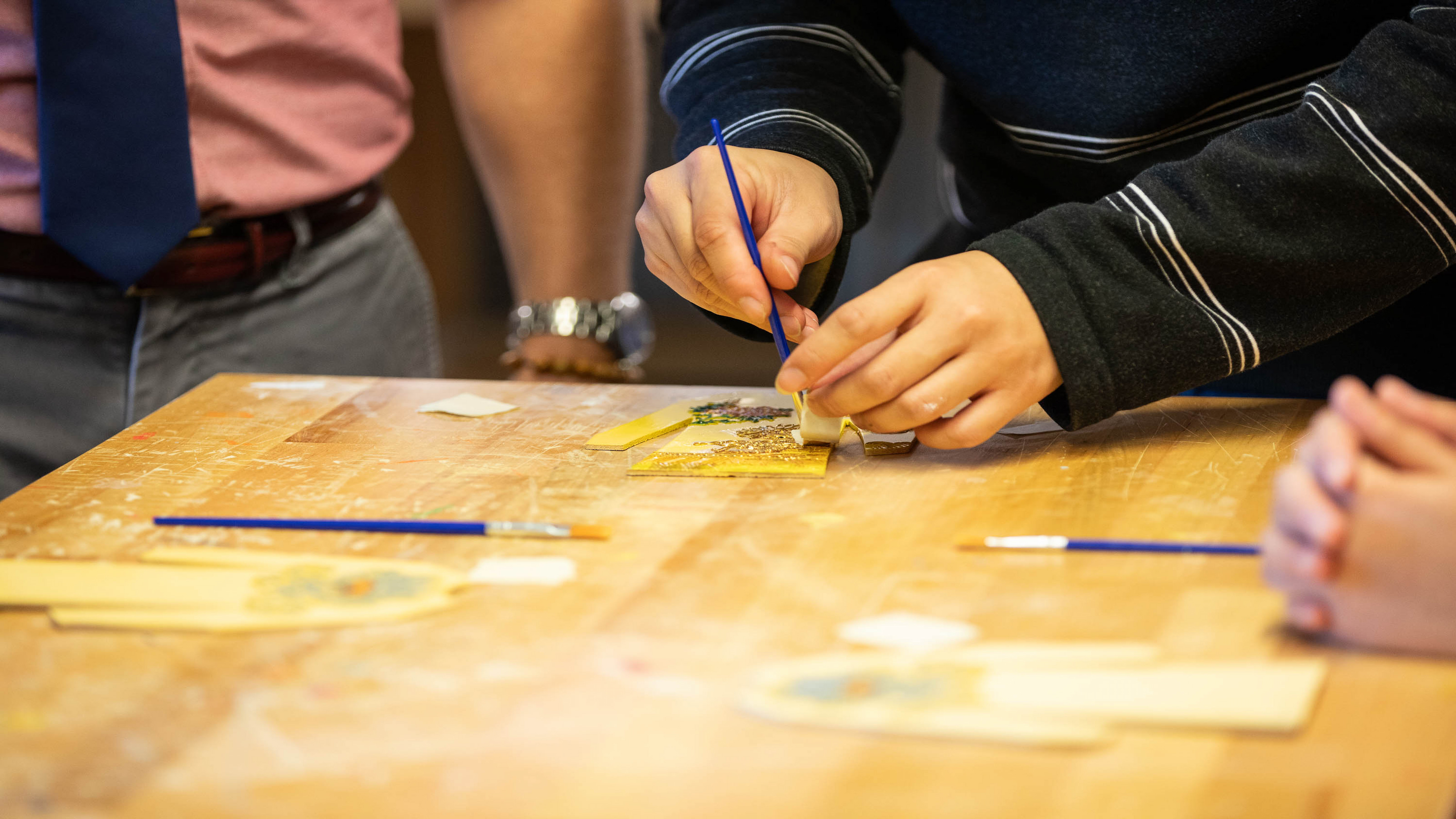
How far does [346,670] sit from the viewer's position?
0.57 m

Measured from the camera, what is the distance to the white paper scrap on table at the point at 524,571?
675 mm

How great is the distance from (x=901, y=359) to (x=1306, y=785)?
423 mm

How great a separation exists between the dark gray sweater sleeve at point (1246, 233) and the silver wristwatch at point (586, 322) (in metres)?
0.72

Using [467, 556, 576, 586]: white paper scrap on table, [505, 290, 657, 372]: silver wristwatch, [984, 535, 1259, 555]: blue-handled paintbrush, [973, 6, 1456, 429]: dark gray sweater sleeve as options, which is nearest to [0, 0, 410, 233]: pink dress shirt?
[505, 290, 657, 372]: silver wristwatch

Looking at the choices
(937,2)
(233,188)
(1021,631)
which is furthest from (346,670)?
(937,2)

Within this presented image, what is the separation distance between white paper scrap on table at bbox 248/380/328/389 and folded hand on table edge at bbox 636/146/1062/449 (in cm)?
45

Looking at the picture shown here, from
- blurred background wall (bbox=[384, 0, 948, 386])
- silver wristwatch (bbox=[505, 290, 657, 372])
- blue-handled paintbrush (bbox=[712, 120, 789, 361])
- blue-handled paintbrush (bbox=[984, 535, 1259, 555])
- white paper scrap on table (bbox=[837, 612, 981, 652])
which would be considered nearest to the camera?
white paper scrap on table (bbox=[837, 612, 981, 652])

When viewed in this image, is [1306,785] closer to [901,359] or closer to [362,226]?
[901,359]

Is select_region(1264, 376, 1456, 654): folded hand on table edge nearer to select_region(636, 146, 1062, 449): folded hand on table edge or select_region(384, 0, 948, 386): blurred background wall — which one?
select_region(636, 146, 1062, 449): folded hand on table edge

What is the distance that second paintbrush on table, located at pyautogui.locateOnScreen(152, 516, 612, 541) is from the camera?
747 millimetres

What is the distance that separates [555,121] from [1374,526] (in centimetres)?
118

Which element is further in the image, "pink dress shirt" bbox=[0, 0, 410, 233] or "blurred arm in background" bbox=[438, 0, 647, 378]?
"blurred arm in background" bbox=[438, 0, 647, 378]

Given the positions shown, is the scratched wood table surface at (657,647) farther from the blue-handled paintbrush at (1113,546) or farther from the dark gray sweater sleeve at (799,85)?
the dark gray sweater sleeve at (799,85)

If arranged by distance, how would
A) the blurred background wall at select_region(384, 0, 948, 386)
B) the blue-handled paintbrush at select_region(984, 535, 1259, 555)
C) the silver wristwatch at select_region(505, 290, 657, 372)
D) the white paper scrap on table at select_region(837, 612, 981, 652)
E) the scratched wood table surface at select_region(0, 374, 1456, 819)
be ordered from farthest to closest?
the blurred background wall at select_region(384, 0, 948, 386), the silver wristwatch at select_region(505, 290, 657, 372), the blue-handled paintbrush at select_region(984, 535, 1259, 555), the white paper scrap on table at select_region(837, 612, 981, 652), the scratched wood table surface at select_region(0, 374, 1456, 819)
